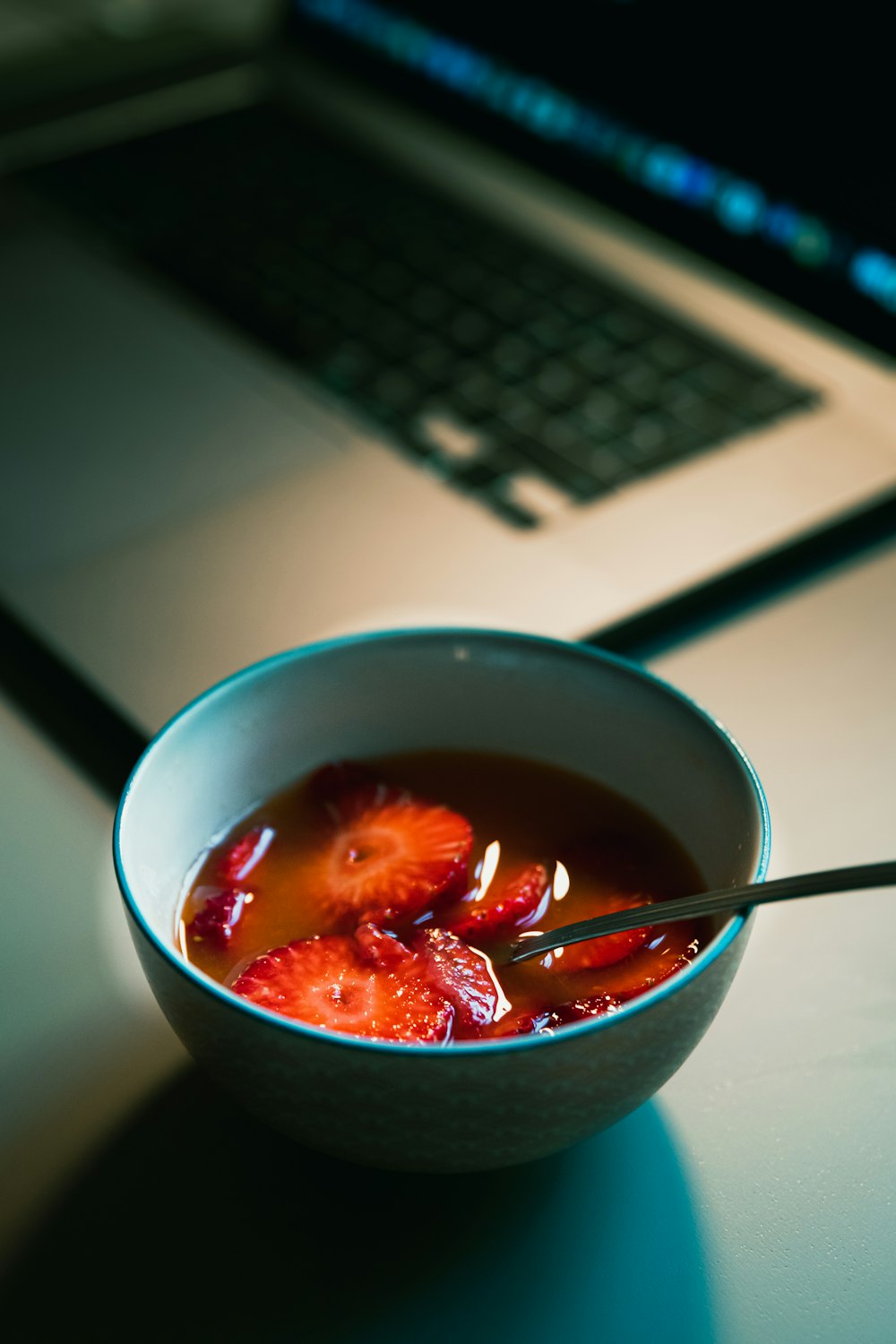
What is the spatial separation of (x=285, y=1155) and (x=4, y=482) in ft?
1.57

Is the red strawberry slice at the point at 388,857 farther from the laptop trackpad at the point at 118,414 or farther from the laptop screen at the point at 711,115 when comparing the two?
the laptop screen at the point at 711,115

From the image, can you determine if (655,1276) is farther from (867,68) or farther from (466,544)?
(867,68)

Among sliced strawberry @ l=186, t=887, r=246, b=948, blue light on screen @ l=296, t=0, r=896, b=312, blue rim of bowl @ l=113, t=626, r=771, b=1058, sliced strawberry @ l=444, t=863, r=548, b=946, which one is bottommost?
sliced strawberry @ l=186, t=887, r=246, b=948

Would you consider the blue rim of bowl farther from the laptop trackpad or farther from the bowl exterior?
the laptop trackpad

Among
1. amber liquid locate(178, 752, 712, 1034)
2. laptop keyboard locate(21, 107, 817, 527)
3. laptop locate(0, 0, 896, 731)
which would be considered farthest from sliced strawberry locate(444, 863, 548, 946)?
laptop keyboard locate(21, 107, 817, 527)

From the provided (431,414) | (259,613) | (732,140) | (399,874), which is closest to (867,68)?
(732,140)

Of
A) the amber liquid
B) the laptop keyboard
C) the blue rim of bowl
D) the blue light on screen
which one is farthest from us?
the blue light on screen

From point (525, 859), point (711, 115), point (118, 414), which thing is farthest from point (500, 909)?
point (711, 115)

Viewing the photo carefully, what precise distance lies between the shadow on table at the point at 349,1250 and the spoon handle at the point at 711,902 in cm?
8

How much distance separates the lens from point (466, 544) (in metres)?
0.78

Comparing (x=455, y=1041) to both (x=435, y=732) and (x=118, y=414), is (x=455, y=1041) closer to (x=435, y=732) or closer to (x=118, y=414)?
(x=435, y=732)

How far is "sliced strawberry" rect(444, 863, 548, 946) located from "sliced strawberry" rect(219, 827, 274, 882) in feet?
0.25

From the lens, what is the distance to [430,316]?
3.25 feet

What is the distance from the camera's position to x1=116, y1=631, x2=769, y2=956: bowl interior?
1.62 ft
